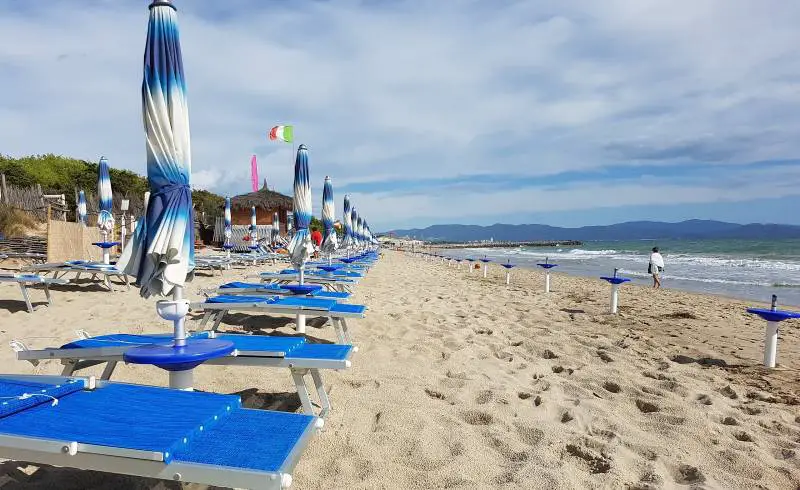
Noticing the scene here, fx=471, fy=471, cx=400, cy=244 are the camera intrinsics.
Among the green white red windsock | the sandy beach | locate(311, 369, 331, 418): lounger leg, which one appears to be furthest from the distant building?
locate(311, 369, 331, 418): lounger leg

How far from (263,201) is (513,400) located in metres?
30.2

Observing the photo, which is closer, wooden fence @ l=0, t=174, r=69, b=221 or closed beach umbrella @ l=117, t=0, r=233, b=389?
closed beach umbrella @ l=117, t=0, r=233, b=389

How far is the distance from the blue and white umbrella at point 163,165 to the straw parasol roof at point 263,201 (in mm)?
29545

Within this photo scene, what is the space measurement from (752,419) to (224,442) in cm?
358

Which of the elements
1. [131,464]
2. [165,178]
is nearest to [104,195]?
[165,178]

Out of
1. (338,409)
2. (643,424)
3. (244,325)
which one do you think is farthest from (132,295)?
(643,424)

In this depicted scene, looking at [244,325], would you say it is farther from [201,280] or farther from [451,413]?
[201,280]

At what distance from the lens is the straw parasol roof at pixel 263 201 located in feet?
104

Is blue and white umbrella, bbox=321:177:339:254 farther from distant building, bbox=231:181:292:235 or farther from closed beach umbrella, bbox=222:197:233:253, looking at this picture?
distant building, bbox=231:181:292:235

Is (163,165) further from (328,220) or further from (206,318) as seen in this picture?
(328,220)

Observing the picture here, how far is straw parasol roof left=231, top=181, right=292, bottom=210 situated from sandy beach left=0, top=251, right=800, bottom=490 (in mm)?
25031

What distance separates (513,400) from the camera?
3.54 meters

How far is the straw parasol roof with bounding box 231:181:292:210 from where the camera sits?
3158cm

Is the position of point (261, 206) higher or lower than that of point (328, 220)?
higher
